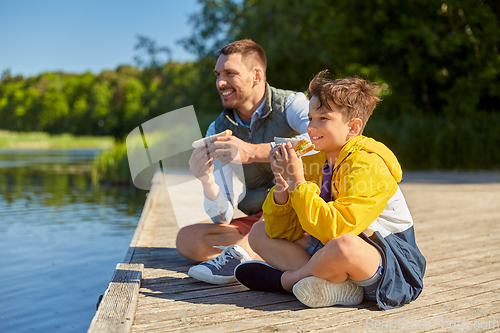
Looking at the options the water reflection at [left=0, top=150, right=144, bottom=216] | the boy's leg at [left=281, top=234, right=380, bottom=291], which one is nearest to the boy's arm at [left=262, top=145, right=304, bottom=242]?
the boy's leg at [left=281, top=234, right=380, bottom=291]

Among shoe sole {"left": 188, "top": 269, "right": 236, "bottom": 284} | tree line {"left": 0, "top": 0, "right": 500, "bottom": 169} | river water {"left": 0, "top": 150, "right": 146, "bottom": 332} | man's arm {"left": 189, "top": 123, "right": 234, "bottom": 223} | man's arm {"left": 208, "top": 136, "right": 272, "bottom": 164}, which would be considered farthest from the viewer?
tree line {"left": 0, "top": 0, "right": 500, "bottom": 169}

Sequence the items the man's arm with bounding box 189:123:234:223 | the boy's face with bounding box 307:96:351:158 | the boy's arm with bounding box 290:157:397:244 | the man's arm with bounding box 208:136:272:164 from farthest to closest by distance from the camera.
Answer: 1. the man's arm with bounding box 189:123:234:223
2. the man's arm with bounding box 208:136:272:164
3. the boy's face with bounding box 307:96:351:158
4. the boy's arm with bounding box 290:157:397:244

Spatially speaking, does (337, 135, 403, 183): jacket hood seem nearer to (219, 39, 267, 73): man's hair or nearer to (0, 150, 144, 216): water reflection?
(219, 39, 267, 73): man's hair

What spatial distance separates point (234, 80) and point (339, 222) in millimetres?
1358

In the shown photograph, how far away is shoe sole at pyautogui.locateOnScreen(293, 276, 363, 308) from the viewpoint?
203 cm

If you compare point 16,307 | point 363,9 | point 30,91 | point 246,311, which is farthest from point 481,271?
point 30,91

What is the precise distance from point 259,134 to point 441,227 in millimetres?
2372

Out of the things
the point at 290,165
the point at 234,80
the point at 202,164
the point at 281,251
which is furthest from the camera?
the point at 234,80

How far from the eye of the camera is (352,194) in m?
1.92

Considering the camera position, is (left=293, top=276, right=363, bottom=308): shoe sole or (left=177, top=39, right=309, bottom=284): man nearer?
(left=293, top=276, right=363, bottom=308): shoe sole

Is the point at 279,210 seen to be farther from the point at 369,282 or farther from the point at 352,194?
the point at 369,282

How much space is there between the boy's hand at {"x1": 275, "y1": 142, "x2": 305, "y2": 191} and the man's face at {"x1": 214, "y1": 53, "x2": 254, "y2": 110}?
992mm

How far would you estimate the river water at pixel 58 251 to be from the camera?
3.17 m

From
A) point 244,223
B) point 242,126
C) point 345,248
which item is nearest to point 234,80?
point 242,126
